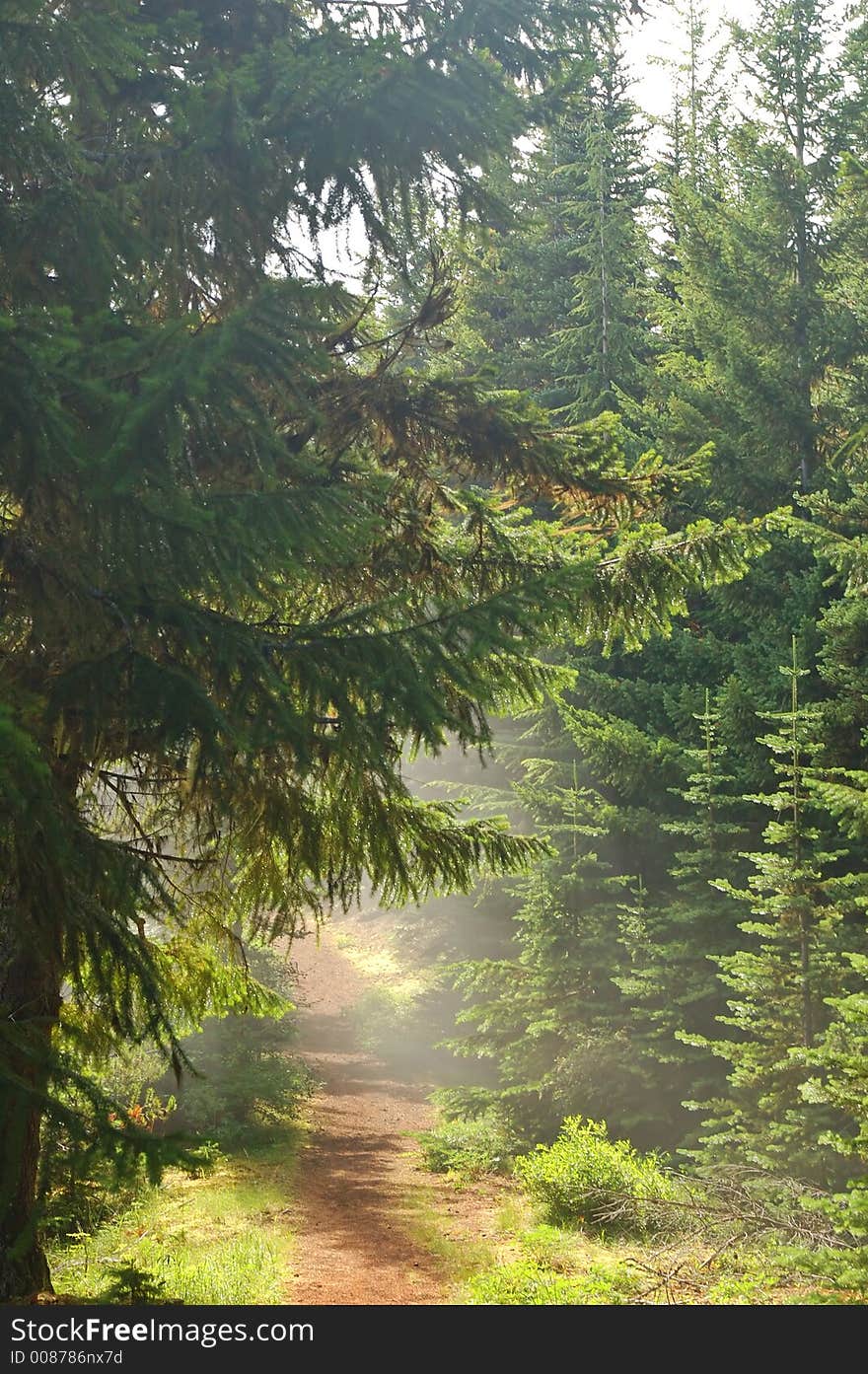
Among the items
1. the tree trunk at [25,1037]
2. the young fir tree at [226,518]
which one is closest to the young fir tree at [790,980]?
the young fir tree at [226,518]

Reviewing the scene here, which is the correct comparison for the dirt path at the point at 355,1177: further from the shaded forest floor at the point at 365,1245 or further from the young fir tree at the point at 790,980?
the young fir tree at the point at 790,980

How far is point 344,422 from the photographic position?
6637 mm

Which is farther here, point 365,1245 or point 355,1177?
point 355,1177

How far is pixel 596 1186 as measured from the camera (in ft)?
34.0

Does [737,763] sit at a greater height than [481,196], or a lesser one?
lesser

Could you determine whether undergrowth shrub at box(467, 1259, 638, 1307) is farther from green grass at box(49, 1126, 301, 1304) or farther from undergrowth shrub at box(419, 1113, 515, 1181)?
undergrowth shrub at box(419, 1113, 515, 1181)

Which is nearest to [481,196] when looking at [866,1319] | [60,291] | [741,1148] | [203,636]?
[60,291]

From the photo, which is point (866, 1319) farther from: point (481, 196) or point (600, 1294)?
point (481, 196)

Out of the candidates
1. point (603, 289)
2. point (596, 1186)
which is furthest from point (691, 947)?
point (603, 289)

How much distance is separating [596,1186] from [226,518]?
29.1 ft

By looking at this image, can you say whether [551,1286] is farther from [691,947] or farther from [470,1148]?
[470,1148]

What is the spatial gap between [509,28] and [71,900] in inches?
230

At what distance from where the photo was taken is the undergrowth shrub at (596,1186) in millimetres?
9584

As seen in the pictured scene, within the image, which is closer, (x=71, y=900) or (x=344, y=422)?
(x=71, y=900)
